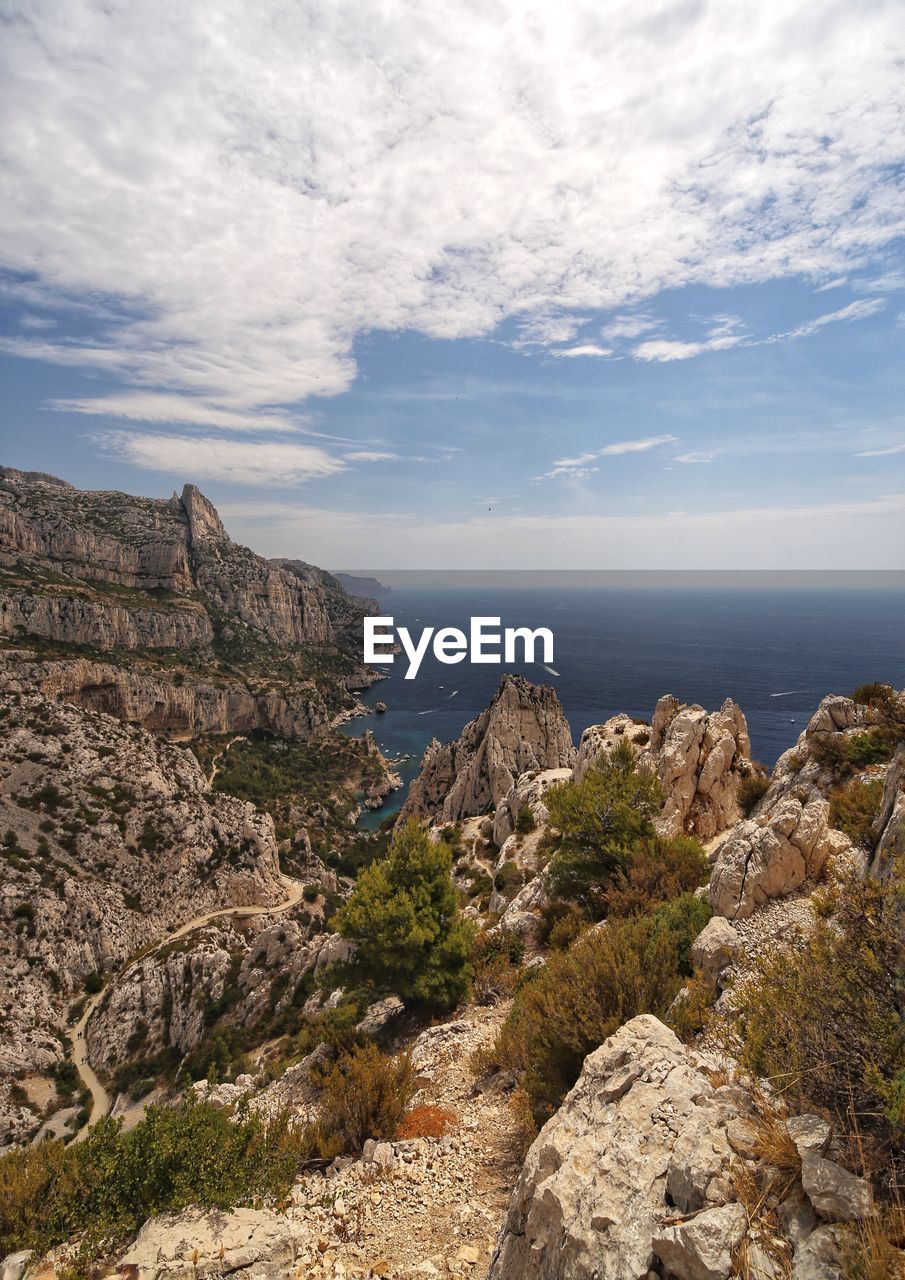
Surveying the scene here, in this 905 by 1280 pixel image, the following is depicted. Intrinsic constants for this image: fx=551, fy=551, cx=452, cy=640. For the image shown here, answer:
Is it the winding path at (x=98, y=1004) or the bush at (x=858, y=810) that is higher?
the bush at (x=858, y=810)

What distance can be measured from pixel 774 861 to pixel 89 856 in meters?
45.2

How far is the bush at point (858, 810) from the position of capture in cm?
1270

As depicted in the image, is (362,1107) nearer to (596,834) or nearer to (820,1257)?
(820,1257)

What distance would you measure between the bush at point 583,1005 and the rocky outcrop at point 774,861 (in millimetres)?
3545

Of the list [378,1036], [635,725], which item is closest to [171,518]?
[635,725]

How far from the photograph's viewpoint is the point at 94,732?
49500 mm

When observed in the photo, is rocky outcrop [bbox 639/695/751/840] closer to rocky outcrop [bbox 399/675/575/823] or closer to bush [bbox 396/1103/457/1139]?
bush [bbox 396/1103/457/1139]

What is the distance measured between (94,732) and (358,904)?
144 ft

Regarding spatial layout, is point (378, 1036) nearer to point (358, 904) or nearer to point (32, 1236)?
point (358, 904)

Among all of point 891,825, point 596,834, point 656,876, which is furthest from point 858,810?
point 596,834

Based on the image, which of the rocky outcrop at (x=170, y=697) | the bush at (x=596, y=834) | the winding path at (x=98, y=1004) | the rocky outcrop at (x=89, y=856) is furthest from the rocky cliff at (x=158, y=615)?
the bush at (x=596, y=834)

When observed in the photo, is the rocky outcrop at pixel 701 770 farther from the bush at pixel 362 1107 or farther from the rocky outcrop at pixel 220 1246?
the rocky outcrop at pixel 220 1246

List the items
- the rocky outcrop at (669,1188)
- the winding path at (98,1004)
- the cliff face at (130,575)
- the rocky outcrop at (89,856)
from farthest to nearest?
the cliff face at (130,575)
the rocky outcrop at (89,856)
the winding path at (98,1004)
the rocky outcrop at (669,1188)

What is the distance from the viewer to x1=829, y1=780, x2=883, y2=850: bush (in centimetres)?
1270
